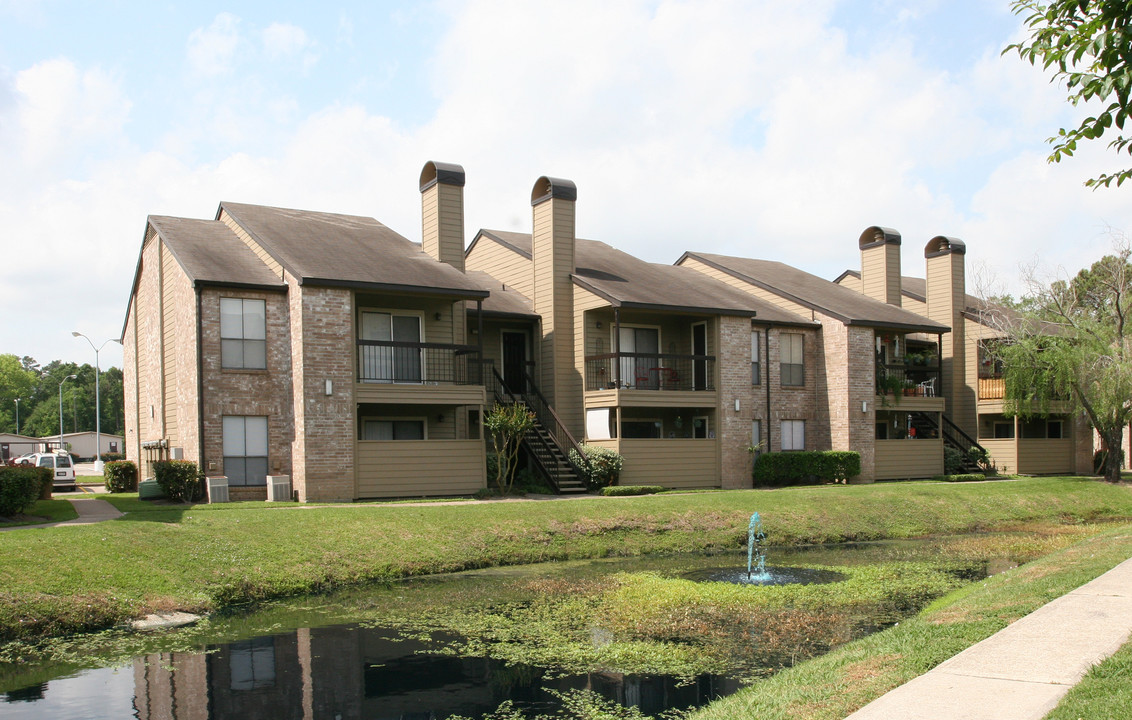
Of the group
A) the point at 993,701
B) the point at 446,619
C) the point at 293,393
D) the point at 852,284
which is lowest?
the point at 446,619

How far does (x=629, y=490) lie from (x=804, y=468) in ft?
24.5

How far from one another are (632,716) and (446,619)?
4.84 m

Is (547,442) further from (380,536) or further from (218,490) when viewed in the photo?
(380,536)

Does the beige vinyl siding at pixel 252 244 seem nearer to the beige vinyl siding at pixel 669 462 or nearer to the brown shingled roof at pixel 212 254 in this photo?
the brown shingled roof at pixel 212 254

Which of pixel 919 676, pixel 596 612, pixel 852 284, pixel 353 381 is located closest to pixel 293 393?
pixel 353 381

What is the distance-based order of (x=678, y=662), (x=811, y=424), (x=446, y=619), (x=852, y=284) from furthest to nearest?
(x=852, y=284) < (x=811, y=424) < (x=446, y=619) < (x=678, y=662)

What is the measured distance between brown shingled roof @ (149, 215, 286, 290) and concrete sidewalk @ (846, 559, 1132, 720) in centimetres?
1970

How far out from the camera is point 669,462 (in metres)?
28.5

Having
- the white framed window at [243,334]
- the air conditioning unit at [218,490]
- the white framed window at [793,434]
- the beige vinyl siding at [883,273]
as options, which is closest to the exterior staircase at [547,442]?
the white framed window at [243,334]

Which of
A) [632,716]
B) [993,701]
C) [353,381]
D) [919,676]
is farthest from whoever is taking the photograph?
[353,381]

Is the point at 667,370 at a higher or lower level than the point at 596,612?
higher

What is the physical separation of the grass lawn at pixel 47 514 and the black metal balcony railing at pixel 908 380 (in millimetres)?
24937

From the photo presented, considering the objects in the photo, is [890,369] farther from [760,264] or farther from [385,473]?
[385,473]

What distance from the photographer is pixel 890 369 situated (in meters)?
35.5
